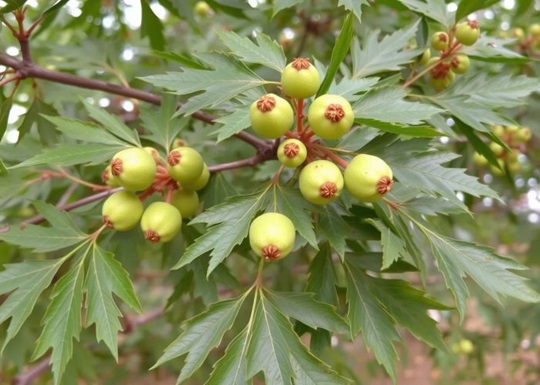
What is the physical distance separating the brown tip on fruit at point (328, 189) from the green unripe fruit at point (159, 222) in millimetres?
408

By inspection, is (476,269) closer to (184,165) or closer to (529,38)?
(184,165)

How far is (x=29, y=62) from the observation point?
5.42ft

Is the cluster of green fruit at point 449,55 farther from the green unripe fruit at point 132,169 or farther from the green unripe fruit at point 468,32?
the green unripe fruit at point 132,169

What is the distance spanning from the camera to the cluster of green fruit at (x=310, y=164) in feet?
3.91

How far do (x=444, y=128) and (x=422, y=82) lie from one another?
0.28m

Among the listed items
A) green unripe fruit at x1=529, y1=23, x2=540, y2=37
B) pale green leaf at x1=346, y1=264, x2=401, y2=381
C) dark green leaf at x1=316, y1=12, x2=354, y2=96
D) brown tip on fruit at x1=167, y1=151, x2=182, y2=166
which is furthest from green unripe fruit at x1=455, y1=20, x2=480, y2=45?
green unripe fruit at x1=529, y1=23, x2=540, y2=37

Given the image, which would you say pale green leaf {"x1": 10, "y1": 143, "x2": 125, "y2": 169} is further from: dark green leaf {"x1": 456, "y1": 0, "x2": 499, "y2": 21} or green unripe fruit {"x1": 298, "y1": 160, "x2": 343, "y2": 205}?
dark green leaf {"x1": 456, "y1": 0, "x2": 499, "y2": 21}

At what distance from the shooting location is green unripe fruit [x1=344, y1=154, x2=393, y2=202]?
120 centimetres

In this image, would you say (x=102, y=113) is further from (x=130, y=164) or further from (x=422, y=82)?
(x=422, y=82)

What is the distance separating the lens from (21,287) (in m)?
1.37

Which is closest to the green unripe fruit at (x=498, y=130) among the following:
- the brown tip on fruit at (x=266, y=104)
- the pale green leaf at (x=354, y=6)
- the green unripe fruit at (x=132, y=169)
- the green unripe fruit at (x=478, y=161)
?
the green unripe fruit at (x=478, y=161)

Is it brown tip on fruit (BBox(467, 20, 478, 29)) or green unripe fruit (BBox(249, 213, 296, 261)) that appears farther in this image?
brown tip on fruit (BBox(467, 20, 478, 29))

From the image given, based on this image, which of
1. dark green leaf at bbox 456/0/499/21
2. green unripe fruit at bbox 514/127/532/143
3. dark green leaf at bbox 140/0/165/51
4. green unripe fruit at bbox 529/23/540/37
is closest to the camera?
dark green leaf at bbox 456/0/499/21

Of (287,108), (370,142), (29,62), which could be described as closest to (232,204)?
(287,108)
